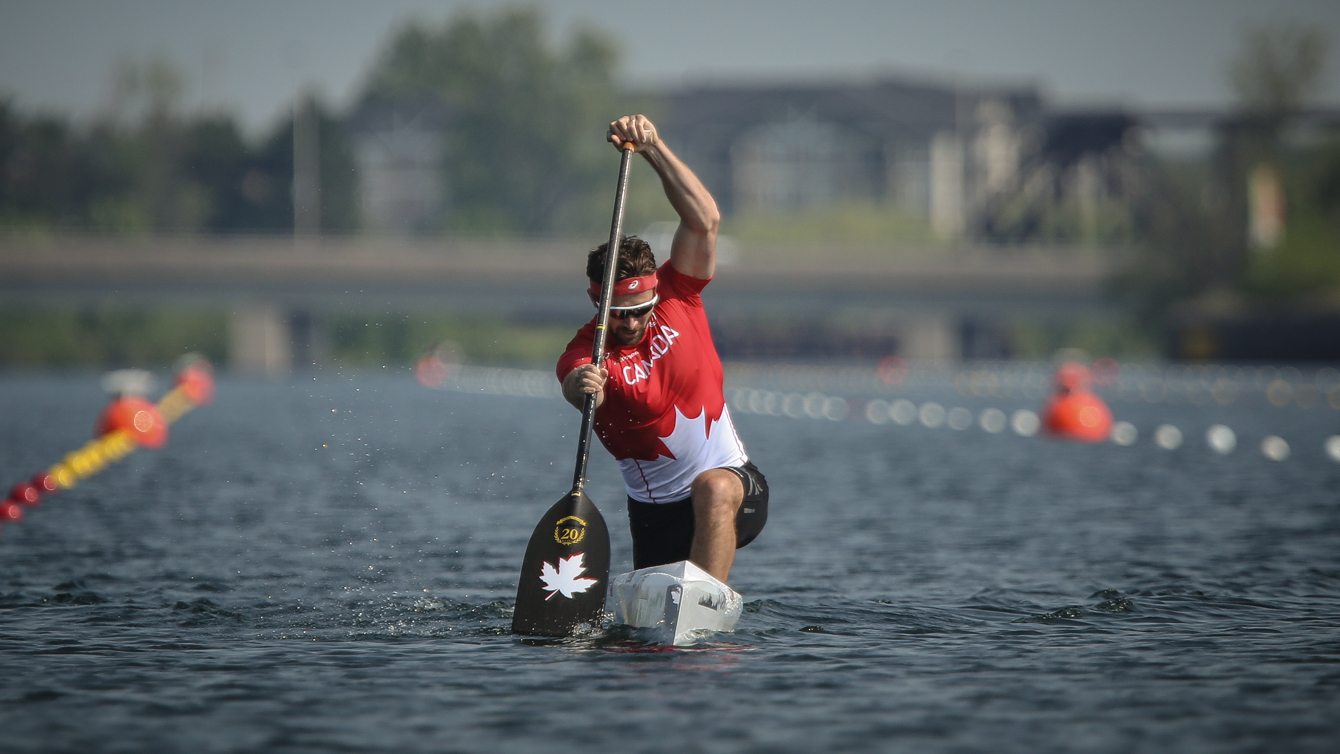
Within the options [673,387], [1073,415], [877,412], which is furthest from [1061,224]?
[673,387]

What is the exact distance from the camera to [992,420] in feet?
108

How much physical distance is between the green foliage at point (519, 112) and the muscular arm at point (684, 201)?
96976mm

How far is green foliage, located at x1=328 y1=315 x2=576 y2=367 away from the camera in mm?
94062

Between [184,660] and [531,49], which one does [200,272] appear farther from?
[184,660]

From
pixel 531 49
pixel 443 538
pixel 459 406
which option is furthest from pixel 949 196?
pixel 443 538

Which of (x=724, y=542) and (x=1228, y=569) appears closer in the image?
(x=724, y=542)

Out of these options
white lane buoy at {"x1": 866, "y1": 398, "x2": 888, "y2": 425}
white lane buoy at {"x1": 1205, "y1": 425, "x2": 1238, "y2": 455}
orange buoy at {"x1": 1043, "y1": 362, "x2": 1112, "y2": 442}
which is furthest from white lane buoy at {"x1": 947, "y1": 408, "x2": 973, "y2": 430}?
white lane buoy at {"x1": 1205, "y1": 425, "x2": 1238, "y2": 455}

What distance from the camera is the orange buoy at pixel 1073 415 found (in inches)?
1033

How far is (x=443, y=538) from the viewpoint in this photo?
1369cm

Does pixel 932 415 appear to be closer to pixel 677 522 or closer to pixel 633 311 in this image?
pixel 677 522

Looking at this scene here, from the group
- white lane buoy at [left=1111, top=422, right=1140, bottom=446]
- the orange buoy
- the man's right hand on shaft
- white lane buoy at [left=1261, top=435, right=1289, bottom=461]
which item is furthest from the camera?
the orange buoy

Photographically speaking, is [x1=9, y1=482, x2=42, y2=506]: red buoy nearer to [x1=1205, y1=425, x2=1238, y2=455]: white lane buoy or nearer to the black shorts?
the black shorts

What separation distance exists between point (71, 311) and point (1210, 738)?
87.9 metres

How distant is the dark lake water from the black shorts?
54 cm
